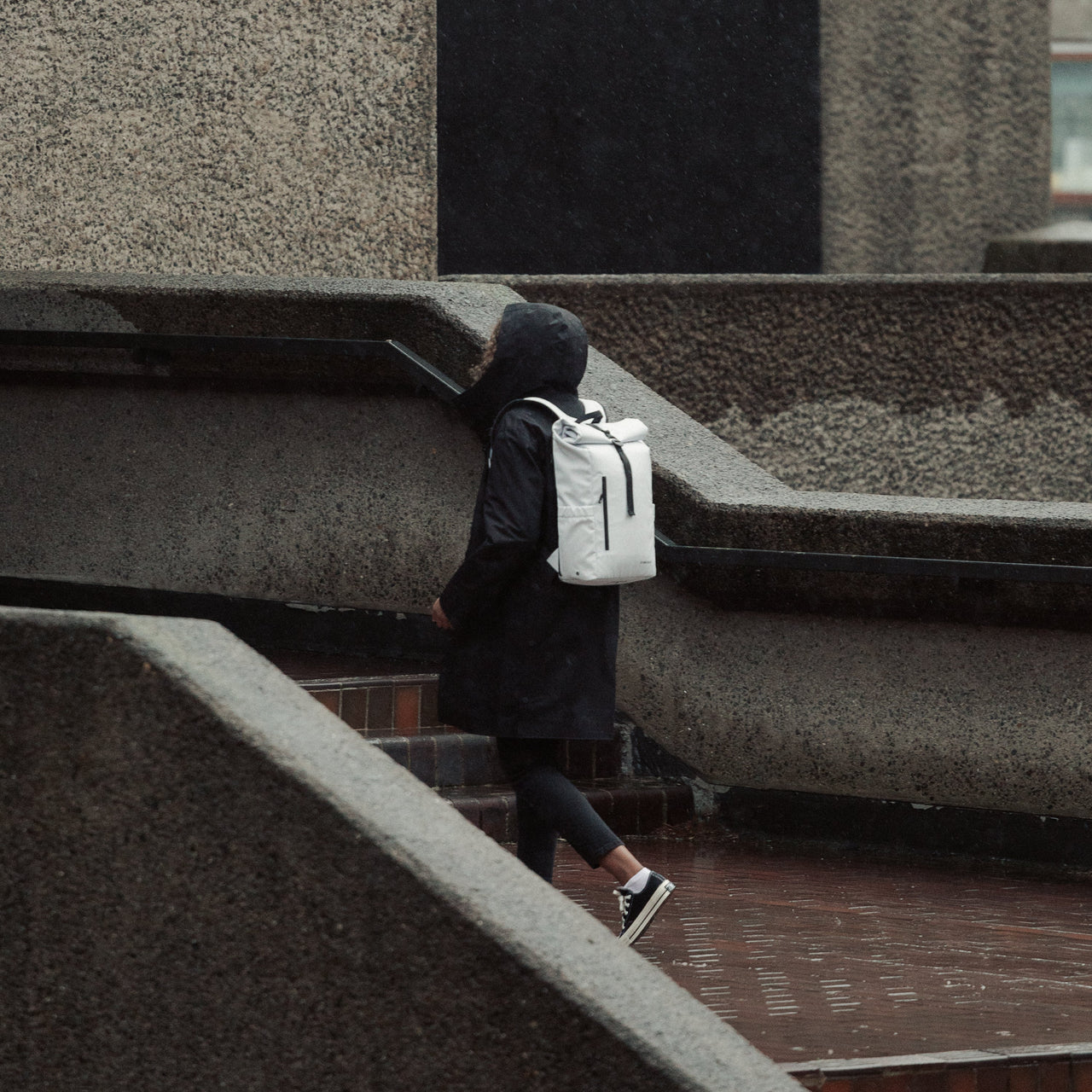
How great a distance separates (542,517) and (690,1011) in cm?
181

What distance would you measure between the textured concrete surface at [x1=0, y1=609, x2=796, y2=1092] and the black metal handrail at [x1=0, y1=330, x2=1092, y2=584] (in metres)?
2.60

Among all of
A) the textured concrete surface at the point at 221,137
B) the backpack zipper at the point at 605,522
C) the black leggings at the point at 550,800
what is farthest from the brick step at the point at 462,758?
the textured concrete surface at the point at 221,137

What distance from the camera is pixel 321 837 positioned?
111 inches

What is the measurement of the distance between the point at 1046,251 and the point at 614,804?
4.89m

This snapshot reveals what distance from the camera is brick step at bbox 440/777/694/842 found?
543cm

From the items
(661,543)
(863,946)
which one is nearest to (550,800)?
(863,946)

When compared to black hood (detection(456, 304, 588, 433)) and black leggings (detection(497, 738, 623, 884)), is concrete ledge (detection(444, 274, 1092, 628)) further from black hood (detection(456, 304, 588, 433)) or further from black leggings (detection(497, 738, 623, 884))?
black leggings (detection(497, 738, 623, 884))

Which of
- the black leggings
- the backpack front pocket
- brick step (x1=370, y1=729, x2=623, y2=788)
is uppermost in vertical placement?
the backpack front pocket

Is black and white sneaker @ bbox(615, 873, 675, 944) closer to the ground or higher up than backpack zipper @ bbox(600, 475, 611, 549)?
closer to the ground

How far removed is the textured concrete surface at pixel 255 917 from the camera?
9.03ft

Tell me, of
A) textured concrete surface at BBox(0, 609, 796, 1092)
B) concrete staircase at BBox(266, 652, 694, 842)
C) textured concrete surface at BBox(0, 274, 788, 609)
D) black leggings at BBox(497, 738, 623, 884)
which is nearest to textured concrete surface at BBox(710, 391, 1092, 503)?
textured concrete surface at BBox(0, 274, 788, 609)

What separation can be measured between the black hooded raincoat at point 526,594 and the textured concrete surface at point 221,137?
140 inches

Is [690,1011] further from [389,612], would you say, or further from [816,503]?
[389,612]

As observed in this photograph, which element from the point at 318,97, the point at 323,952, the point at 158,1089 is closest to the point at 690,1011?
the point at 323,952
